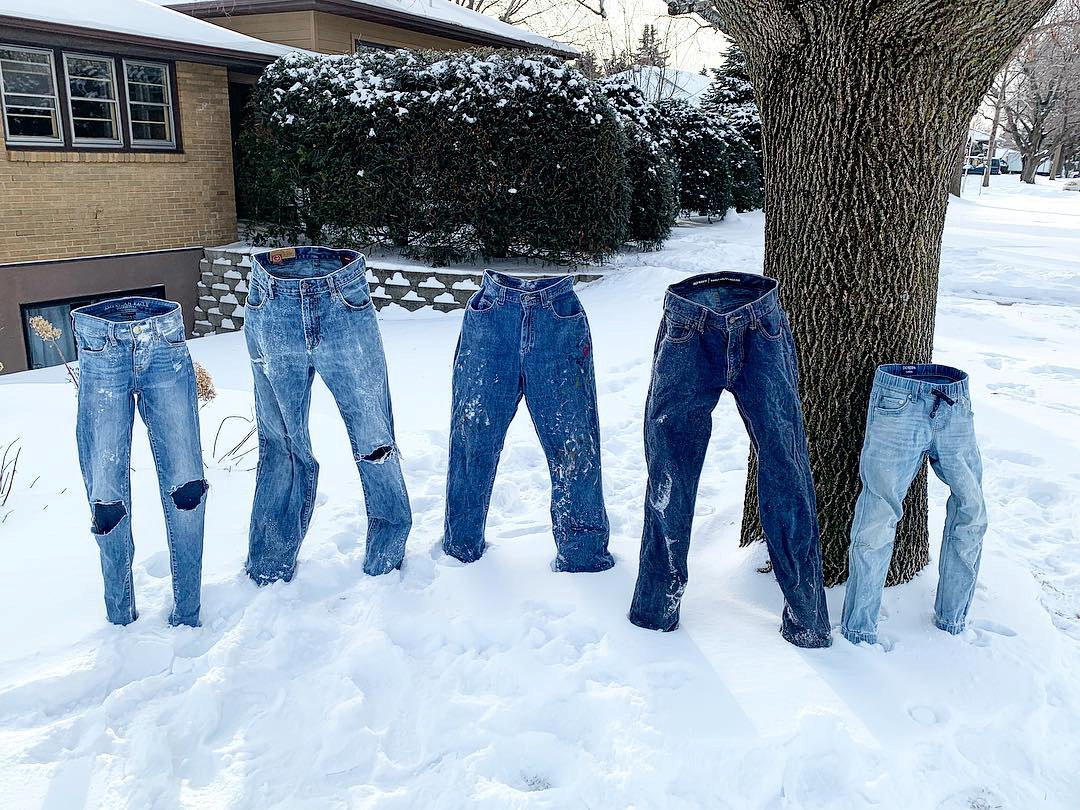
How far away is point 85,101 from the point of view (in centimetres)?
949

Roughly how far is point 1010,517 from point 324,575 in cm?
326

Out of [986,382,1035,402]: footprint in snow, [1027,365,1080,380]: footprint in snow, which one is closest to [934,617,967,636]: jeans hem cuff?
[986,382,1035,402]: footprint in snow

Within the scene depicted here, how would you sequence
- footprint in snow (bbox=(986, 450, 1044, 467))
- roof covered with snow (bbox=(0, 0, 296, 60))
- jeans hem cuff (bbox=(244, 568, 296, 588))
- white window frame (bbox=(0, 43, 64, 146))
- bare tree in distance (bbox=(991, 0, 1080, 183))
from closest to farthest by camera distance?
jeans hem cuff (bbox=(244, 568, 296, 588)), footprint in snow (bbox=(986, 450, 1044, 467)), roof covered with snow (bbox=(0, 0, 296, 60)), white window frame (bbox=(0, 43, 64, 146)), bare tree in distance (bbox=(991, 0, 1080, 183))

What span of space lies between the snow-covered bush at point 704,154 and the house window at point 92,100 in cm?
895

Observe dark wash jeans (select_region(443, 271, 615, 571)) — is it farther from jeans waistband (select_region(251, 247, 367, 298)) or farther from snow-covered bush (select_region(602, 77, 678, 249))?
snow-covered bush (select_region(602, 77, 678, 249))

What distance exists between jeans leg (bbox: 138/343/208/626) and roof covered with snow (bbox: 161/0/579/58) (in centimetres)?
1097

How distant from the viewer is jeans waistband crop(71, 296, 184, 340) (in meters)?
2.77

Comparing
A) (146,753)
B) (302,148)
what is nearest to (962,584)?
(146,753)

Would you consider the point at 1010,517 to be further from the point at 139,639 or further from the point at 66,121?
the point at 66,121

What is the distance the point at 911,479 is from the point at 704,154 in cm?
1387

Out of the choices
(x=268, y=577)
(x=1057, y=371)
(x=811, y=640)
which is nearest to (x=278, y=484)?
(x=268, y=577)

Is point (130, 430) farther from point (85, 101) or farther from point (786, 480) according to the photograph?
point (85, 101)

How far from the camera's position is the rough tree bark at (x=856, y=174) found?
111 inches

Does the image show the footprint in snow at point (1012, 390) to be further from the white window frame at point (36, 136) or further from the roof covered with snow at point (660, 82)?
the roof covered with snow at point (660, 82)
